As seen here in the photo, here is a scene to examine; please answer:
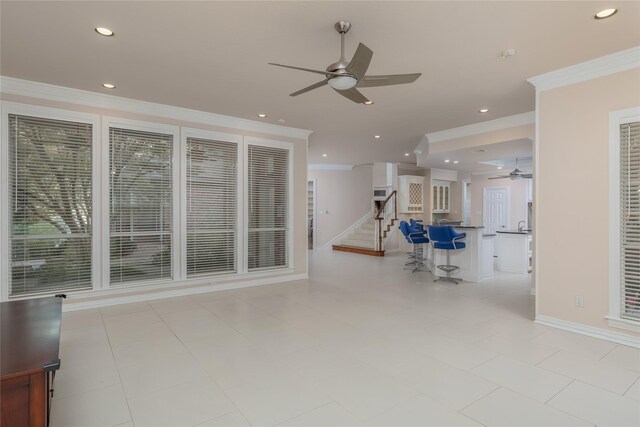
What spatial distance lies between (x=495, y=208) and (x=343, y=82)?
980cm

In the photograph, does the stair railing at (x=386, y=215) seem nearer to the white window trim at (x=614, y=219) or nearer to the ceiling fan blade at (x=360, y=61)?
the white window trim at (x=614, y=219)

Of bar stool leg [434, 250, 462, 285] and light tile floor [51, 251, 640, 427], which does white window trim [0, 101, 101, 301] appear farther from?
bar stool leg [434, 250, 462, 285]

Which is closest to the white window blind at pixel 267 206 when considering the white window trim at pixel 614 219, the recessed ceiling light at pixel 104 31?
the recessed ceiling light at pixel 104 31

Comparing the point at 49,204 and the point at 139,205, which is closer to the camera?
the point at 49,204

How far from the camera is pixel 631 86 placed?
130 inches

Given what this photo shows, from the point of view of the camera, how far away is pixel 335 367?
2822 millimetres

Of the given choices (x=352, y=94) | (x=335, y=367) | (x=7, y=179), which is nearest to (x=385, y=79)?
(x=352, y=94)

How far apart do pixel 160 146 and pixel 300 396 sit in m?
4.23

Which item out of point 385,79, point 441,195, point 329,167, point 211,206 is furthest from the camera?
point 329,167

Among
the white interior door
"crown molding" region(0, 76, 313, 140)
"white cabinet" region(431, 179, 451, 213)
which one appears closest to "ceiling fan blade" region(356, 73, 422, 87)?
"crown molding" region(0, 76, 313, 140)

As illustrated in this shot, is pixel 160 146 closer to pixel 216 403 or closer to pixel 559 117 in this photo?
Answer: pixel 216 403

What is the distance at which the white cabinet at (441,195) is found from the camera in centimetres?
1101

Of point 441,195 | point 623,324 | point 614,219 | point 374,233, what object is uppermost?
point 441,195

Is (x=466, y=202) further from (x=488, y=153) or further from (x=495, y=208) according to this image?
(x=488, y=153)
